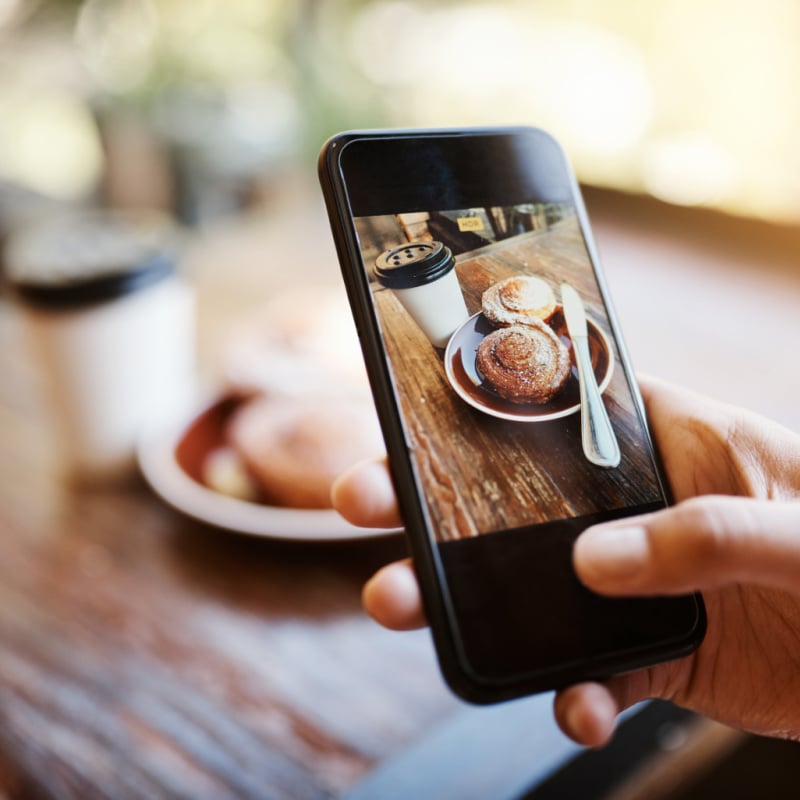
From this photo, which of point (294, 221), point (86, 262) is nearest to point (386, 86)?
point (294, 221)

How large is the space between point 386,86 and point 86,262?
1827 millimetres

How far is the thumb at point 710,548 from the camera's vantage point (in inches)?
13.2

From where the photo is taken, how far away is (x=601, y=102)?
190cm

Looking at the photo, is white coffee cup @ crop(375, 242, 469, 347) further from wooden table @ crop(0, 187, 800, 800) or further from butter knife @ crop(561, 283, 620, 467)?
wooden table @ crop(0, 187, 800, 800)

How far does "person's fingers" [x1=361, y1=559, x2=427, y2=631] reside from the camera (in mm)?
395

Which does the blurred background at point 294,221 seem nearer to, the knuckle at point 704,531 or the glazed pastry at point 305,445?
the glazed pastry at point 305,445

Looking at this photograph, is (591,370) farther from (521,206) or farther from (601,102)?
(601,102)

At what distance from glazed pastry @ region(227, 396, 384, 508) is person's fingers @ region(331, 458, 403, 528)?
6.1 inches

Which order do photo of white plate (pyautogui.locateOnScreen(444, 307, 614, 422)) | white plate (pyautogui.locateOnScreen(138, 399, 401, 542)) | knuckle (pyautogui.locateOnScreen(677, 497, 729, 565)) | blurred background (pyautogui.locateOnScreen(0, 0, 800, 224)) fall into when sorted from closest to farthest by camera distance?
knuckle (pyautogui.locateOnScreen(677, 497, 729, 565)), photo of white plate (pyautogui.locateOnScreen(444, 307, 614, 422)), white plate (pyautogui.locateOnScreen(138, 399, 401, 542)), blurred background (pyautogui.locateOnScreen(0, 0, 800, 224))

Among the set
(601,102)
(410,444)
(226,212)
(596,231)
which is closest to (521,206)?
(410,444)

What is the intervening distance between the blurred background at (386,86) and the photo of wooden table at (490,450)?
0.93 metres

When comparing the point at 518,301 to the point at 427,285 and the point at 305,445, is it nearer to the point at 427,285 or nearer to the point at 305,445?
the point at 427,285

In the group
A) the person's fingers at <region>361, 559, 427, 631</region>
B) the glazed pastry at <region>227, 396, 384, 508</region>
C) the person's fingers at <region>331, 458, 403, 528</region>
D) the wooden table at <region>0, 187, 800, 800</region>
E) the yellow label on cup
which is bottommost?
the wooden table at <region>0, 187, 800, 800</region>

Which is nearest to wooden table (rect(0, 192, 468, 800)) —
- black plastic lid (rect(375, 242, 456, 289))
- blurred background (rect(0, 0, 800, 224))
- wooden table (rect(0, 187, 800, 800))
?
wooden table (rect(0, 187, 800, 800))
